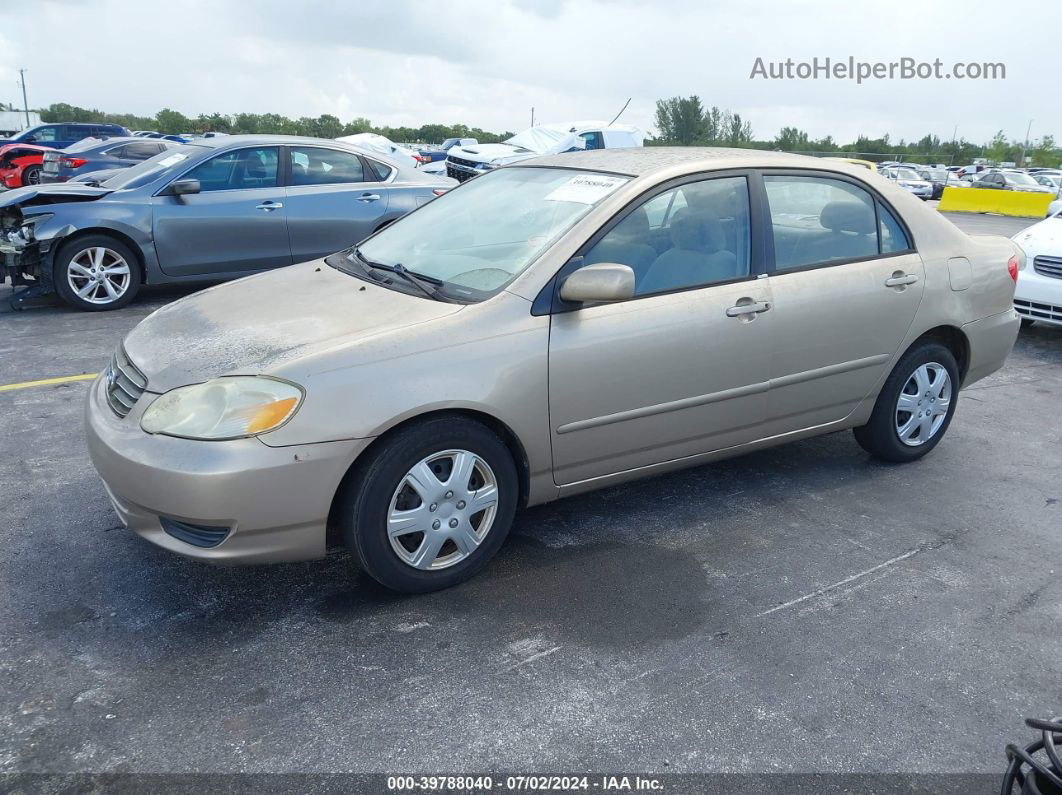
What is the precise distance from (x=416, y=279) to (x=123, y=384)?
1.17m

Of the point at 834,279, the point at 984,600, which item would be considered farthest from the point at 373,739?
the point at 834,279

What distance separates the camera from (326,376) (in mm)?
2926

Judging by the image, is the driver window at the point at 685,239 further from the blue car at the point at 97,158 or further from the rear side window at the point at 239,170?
→ the blue car at the point at 97,158

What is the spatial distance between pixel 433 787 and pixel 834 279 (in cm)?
284

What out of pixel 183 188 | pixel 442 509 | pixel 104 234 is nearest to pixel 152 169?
pixel 183 188

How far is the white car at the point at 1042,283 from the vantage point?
24.6 feet

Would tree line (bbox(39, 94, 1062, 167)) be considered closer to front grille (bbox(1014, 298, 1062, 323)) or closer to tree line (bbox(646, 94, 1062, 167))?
tree line (bbox(646, 94, 1062, 167))

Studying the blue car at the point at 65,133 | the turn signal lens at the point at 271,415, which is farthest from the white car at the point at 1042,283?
the blue car at the point at 65,133

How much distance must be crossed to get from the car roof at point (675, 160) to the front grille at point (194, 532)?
2182 mm

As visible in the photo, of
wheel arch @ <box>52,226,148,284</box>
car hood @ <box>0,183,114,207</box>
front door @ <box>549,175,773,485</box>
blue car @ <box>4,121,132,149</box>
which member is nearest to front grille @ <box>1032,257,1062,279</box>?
front door @ <box>549,175,773,485</box>

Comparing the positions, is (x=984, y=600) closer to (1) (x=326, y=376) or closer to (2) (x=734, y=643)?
(2) (x=734, y=643)

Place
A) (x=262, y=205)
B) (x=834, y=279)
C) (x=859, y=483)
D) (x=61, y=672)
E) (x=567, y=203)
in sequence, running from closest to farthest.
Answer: (x=61, y=672) → (x=567, y=203) → (x=834, y=279) → (x=859, y=483) → (x=262, y=205)

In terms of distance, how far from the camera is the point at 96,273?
7.82 m

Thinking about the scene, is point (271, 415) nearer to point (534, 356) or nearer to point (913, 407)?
point (534, 356)
